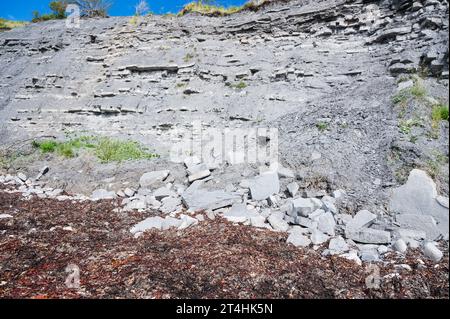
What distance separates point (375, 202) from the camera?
212 inches

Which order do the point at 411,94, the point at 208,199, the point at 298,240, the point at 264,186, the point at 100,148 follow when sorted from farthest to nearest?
the point at 100,148, the point at 411,94, the point at 208,199, the point at 264,186, the point at 298,240

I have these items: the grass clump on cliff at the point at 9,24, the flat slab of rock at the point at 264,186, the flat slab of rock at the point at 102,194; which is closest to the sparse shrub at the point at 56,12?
the grass clump on cliff at the point at 9,24

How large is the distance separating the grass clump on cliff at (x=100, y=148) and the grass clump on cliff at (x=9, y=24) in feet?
42.3

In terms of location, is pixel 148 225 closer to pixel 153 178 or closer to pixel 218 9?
pixel 153 178

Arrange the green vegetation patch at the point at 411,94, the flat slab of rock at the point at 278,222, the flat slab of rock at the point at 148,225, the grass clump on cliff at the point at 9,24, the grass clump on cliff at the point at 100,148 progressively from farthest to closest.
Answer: the grass clump on cliff at the point at 9,24 < the grass clump on cliff at the point at 100,148 < the green vegetation patch at the point at 411,94 < the flat slab of rock at the point at 148,225 < the flat slab of rock at the point at 278,222

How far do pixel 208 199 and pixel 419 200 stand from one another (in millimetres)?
4247

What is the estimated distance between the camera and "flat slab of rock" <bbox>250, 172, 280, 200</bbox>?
645cm

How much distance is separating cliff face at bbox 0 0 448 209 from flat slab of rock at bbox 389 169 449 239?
27cm

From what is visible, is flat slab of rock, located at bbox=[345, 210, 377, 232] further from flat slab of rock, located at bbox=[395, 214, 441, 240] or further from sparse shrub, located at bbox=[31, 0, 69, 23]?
sparse shrub, located at bbox=[31, 0, 69, 23]

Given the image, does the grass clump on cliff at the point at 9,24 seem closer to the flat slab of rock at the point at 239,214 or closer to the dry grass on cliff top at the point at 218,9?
the dry grass on cliff top at the point at 218,9

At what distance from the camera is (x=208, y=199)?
673 centimetres

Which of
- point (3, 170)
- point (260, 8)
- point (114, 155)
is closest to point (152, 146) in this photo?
point (114, 155)

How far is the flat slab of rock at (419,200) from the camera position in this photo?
479 centimetres

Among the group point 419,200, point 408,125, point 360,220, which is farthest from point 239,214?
point 408,125
